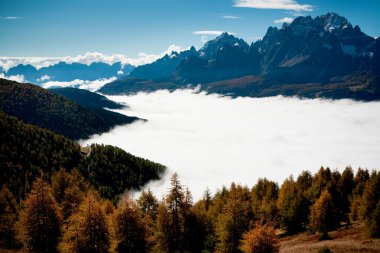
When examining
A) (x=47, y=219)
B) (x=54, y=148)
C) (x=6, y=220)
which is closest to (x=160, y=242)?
(x=47, y=219)

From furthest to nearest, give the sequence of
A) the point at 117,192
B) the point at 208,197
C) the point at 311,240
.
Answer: the point at 117,192 → the point at 208,197 → the point at 311,240

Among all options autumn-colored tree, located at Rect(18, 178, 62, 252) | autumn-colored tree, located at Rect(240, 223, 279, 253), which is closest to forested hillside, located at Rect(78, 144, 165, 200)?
autumn-colored tree, located at Rect(18, 178, 62, 252)

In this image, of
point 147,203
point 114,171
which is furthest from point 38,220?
point 114,171

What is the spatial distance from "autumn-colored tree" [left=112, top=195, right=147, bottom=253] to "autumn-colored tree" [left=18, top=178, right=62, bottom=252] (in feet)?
35.9

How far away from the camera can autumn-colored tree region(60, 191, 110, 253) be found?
50969 millimetres

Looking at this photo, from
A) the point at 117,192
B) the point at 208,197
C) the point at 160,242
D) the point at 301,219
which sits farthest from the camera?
the point at 117,192

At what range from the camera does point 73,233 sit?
167ft

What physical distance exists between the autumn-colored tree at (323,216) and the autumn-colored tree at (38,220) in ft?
184

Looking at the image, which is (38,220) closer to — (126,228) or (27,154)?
(126,228)

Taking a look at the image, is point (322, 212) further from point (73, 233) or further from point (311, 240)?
point (73, 233)

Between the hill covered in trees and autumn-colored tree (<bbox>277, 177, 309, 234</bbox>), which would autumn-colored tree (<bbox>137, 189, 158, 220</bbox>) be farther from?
the hill covered in trees

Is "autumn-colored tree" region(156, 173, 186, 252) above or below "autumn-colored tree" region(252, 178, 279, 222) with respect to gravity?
above

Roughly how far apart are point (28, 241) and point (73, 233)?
33.6 ft

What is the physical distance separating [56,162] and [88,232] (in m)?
109
